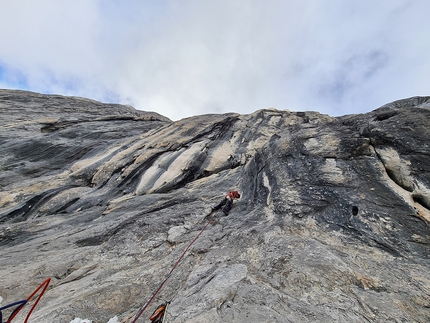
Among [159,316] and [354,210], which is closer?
[159,316]

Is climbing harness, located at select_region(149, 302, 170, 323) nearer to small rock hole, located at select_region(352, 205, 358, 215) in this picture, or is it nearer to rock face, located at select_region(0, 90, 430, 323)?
rock face, located at select_region(0, 90, 430, 323)

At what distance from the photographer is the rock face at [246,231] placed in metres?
4.93

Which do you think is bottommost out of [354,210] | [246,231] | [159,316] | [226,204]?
[159,316]

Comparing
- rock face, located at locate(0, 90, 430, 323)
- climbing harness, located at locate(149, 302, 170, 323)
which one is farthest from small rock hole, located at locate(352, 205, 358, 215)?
climbing harness, located at locate(149, 302, 170, 323)

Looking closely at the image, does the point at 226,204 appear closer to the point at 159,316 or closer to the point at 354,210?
the point at 354,210

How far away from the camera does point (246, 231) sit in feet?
25.9

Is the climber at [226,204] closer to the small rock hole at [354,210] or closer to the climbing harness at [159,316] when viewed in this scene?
the small rock hole at [354,210]

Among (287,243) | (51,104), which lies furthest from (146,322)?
(51,104)

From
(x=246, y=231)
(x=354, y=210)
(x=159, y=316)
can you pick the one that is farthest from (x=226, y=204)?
(x=159, y=316)

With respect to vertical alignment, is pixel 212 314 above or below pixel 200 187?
below

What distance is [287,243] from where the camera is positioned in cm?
661

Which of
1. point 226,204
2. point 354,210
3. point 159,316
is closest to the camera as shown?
point 159,316

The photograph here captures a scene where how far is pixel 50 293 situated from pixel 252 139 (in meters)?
14.8

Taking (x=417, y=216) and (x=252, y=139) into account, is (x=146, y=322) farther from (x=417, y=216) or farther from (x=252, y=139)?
(x=252, y=139)
